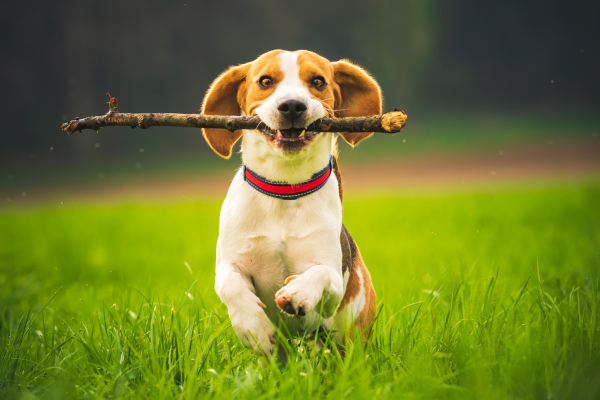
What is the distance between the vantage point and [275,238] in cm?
302

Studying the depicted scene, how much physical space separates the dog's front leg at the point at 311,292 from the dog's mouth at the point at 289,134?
2.47 ft

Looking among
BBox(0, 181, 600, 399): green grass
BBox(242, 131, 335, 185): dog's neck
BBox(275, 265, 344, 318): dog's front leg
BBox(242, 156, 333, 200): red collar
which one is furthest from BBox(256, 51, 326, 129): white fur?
BBox(0, 181, 600, 399): green grass

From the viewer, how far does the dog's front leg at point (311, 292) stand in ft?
8.24

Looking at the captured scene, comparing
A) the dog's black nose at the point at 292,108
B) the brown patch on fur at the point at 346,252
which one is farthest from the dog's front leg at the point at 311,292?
the dog's black nose at the point at 292,108

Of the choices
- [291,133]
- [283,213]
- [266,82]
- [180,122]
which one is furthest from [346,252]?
[180,122]

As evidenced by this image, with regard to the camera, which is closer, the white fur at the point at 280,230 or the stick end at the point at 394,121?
the stick end at the point at 394,121

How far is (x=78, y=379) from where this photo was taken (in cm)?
269

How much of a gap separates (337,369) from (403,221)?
690 cm

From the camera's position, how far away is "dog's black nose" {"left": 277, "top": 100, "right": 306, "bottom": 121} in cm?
278

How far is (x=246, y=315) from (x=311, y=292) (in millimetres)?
387

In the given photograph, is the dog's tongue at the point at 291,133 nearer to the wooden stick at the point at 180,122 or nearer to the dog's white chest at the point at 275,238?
the wooden stick at the point at 180,122

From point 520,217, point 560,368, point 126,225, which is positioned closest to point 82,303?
point 560,368

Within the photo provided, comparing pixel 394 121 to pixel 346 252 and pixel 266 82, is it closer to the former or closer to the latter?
pixel 266 82

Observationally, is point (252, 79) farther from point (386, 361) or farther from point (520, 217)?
point (520, 217)
